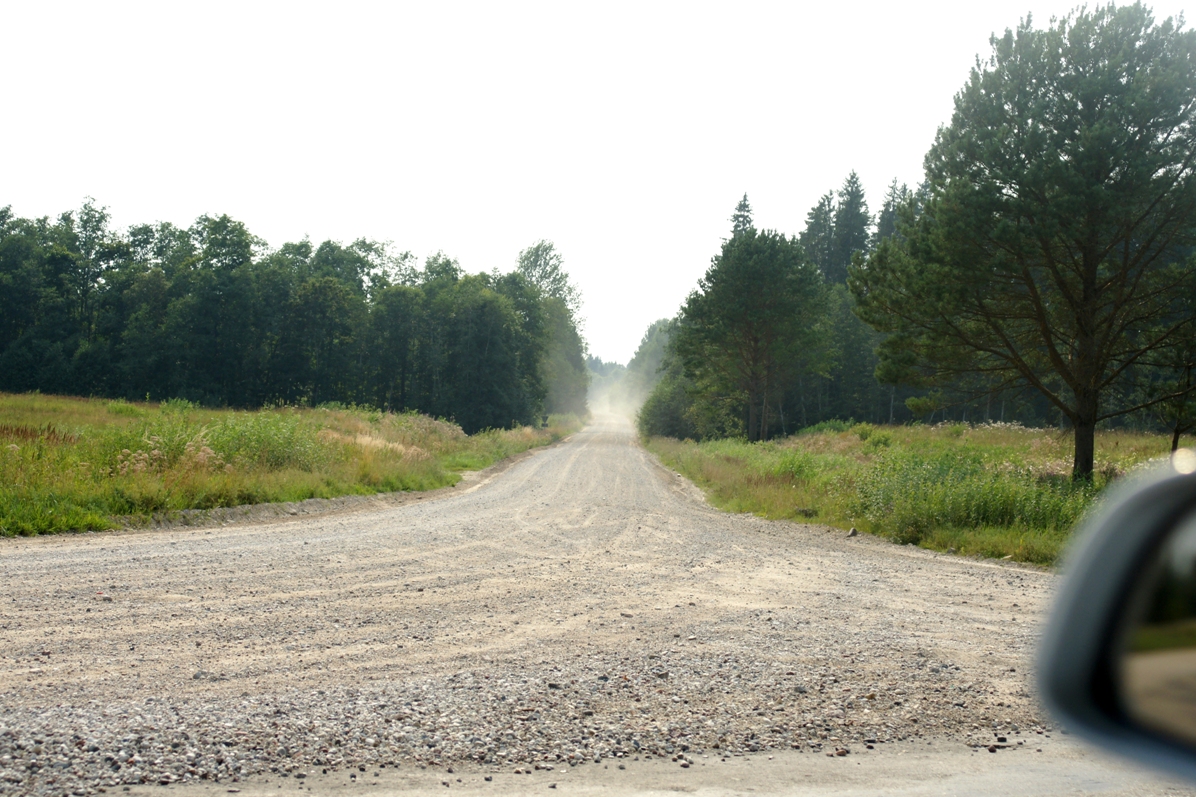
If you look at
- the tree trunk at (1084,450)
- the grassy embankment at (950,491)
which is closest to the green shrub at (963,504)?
the grassy embankment at (950,491)

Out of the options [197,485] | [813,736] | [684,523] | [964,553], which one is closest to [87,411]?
[197,485]

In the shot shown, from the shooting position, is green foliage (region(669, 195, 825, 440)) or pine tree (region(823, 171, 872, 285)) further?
pine tree (region(823, 171, 872, 285))

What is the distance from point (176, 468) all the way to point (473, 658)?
12.2 metres

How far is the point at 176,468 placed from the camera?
1584 centimetres

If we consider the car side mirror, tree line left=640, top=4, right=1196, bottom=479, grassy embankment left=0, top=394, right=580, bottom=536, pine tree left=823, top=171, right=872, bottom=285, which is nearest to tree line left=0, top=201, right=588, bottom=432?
pine tree left=823, top=171, right=872, bottom=285

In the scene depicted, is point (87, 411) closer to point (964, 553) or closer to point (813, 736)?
point (964, 553)

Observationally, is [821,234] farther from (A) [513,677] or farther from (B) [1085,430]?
(A) [513,677]

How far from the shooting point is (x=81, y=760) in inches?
163

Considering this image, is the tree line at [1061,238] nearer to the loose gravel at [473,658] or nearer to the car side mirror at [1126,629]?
the loose gravel at [473,658]

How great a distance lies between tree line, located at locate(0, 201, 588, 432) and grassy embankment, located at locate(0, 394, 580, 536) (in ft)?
133

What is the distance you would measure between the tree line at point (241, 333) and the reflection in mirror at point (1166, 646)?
216 ft

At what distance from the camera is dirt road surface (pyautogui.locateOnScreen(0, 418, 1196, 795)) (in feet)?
14.1

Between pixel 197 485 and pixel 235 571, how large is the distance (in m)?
6.81

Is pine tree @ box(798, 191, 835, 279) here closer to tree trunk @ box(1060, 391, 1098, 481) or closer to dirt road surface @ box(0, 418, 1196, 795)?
tree trunk @ box(1060, 391, 1098, 481)
